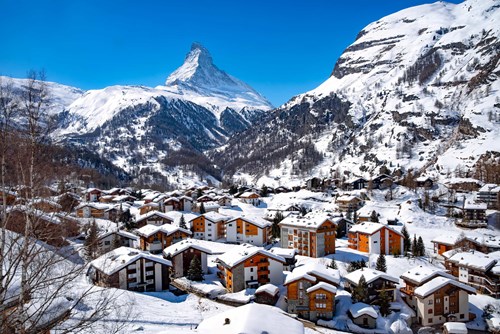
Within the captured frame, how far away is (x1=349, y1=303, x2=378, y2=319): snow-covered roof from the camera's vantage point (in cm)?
2423

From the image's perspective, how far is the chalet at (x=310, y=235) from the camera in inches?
1464

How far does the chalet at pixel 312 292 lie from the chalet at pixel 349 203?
110 feet

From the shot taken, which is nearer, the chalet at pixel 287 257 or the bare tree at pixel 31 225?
the bare tree at pixel 31 225

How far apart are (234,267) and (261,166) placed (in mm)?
127186

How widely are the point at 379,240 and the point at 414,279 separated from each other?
11018mm

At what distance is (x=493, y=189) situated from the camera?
54812 millimetres

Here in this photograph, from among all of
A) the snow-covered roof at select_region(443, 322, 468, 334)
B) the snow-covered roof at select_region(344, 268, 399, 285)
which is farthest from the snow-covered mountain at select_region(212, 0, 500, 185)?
the snow-covered roof at select_region(443, 322, 468, 334)

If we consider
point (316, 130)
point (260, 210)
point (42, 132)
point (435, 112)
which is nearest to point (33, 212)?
point (42, 132)

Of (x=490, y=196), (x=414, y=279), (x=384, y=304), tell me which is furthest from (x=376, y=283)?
(x=490, y=196)

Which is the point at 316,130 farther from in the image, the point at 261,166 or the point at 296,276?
the point at 296,276

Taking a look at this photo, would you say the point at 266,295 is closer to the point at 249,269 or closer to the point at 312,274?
the point at 249,269

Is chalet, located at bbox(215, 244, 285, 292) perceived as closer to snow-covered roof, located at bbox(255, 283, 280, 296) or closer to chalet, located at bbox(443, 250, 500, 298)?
snow-covered roof, located at bbox(255, 283, 280, 296)

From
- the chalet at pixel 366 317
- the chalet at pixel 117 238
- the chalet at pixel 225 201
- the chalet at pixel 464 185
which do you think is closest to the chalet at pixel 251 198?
the chalet at pixel 225 201

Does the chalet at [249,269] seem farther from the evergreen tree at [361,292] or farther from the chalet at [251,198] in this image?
the chalet at [251,198]
